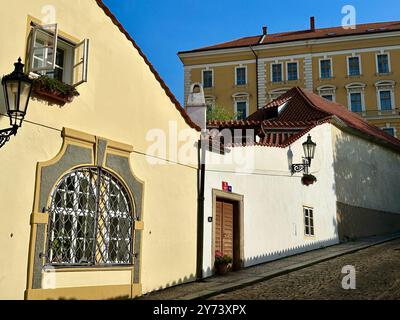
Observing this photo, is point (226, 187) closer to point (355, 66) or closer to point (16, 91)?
point (16, 91)

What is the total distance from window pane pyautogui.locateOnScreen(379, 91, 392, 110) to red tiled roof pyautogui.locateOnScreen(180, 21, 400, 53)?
5.16m

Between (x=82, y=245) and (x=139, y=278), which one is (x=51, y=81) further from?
(x=139, y=278)

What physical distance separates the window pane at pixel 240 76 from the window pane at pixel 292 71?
3942mm

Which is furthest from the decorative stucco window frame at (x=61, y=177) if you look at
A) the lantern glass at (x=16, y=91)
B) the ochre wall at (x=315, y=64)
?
the ochre wall at (x=315, y=64)

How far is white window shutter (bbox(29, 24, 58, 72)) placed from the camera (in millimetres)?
8164

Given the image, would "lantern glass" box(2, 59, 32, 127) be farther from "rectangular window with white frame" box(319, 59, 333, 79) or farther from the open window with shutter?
"rectangular window with white frame" box(319, 59, 333, 79)

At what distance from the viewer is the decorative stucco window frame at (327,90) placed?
1686 inches

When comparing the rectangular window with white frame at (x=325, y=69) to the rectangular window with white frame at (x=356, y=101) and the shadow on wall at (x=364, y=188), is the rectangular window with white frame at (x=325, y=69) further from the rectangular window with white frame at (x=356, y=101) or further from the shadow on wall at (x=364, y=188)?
the shadow on wall at (x=364, y=188)

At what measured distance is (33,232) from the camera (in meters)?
7.84
